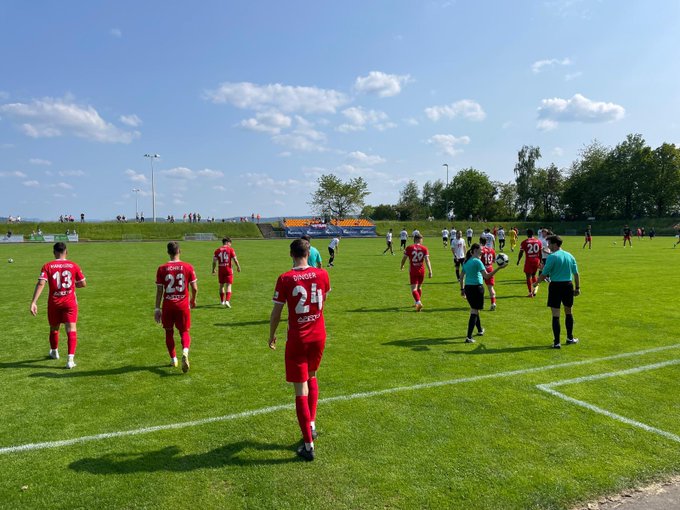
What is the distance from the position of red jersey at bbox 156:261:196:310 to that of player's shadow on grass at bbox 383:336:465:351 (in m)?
4.25

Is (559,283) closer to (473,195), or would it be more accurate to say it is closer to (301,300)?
(301,300)

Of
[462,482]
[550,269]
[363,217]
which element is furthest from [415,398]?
[363,217]

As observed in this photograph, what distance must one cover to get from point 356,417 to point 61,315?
230 inches

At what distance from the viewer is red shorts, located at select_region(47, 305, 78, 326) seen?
813 cm

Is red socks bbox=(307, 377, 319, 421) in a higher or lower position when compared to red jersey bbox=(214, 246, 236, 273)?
lower

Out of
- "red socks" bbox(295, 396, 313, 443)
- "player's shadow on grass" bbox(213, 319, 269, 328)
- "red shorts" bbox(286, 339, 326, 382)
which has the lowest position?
"player's shadow on grass" bbox(213, 319, 269, 328)

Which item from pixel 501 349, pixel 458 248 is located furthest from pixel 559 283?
pixel 458 248

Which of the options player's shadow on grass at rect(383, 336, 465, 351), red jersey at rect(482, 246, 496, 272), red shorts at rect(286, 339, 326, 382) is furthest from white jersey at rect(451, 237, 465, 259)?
red shorts at rect(286, 339, 326, 382)

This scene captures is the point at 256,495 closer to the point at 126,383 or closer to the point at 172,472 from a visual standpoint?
the point at 172,472

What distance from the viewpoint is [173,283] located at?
298 inches

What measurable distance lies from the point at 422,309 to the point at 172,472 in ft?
31.5

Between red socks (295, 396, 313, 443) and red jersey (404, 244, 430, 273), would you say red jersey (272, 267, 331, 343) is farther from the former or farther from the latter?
red jersey (404, 244, 430, 273)

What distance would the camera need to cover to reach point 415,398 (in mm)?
6445

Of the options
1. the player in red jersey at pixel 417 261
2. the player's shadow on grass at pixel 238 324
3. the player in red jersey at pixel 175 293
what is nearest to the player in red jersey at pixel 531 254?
the player in red jersey at pixel 417 261
